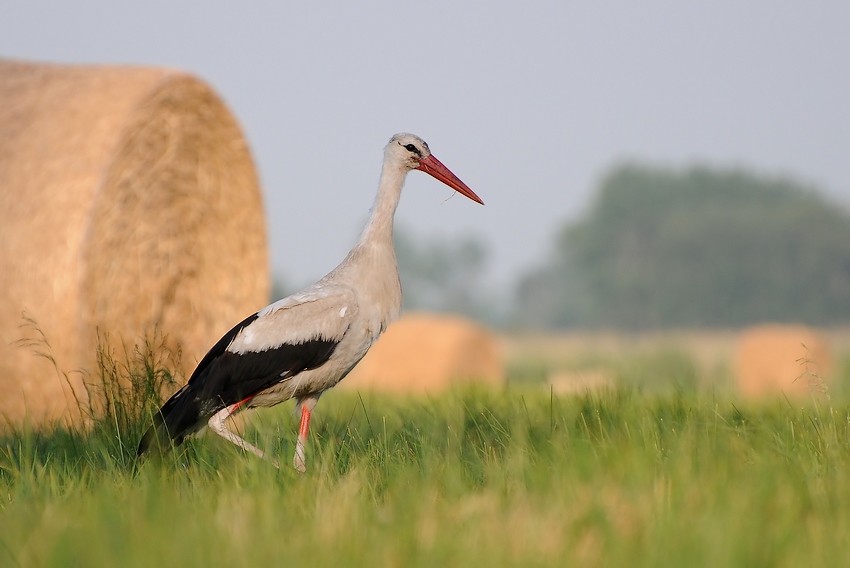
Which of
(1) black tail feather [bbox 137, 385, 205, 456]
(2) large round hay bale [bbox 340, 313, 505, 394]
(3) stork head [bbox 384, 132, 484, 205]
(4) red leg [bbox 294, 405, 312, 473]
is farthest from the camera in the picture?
(2) large round hay bale [bbox 340, 313, 505, 394]

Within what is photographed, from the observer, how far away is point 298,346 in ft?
18.2

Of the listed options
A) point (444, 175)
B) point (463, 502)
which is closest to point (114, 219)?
point (444, 175)

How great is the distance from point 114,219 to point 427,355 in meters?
7.91

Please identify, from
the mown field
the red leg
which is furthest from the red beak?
the red leg

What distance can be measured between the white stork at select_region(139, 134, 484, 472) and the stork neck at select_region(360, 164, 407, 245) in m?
0.02

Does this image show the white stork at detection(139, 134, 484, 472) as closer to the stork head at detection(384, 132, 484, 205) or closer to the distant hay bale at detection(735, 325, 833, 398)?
the stork head at detection(384, 132, 484, 205)

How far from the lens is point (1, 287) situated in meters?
7.46

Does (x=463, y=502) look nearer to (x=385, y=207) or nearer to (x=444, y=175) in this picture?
(x=385, y=207)

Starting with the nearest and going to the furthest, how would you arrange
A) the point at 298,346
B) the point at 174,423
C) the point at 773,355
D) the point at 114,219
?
the point at 174,423 → the point at 298,346 → the point at 114,219 → the point at 773,355

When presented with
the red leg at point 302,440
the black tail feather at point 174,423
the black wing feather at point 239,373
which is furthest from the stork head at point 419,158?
the black tail feather at point 174,423

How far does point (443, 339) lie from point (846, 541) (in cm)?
1200

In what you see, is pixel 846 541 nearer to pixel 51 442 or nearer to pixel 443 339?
pixel 51 442

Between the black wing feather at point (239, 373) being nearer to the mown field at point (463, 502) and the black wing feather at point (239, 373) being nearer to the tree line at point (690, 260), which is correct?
the mown field at point (463, 502)

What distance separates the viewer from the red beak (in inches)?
236
